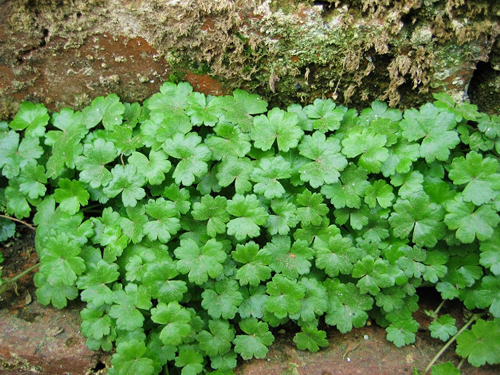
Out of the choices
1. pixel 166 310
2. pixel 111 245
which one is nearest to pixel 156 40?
pixel 111 245

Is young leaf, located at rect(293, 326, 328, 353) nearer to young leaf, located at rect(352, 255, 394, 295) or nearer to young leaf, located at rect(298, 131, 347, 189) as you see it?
young leaf, located at rect(352, 255, 394, 295)

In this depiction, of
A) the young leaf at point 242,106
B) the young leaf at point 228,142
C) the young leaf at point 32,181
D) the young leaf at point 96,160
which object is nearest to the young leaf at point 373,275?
the young leaf at point 228,142

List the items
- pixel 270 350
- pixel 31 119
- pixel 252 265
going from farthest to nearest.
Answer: pixel 31 119 → pixel 270 350 → pixel 252 265

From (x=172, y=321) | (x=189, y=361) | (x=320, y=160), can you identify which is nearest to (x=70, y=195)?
(x=172, y=321)

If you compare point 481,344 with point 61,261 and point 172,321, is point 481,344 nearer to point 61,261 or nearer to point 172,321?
point 172,321

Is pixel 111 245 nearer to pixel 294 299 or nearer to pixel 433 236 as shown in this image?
pixel 294 299

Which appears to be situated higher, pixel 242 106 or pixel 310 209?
pixel 242 106
